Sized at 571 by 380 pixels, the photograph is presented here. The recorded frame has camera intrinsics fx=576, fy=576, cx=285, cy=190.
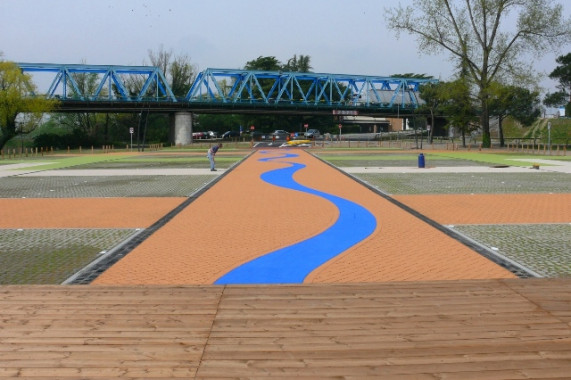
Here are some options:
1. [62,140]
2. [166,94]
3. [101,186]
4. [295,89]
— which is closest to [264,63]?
[295,89]

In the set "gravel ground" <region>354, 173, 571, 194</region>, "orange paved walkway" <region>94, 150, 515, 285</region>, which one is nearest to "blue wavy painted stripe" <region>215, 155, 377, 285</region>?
"orange paved walkway" <region>94, 150, 515, 285</region>

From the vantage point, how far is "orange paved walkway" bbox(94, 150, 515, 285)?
762 cm

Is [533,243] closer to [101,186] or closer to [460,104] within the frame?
[101,186]

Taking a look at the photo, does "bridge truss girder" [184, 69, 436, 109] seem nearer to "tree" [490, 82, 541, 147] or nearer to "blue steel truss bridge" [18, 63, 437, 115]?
"blue steel truss bridge" [18, 63, 437, 115]

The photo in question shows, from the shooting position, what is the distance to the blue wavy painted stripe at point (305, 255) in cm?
754

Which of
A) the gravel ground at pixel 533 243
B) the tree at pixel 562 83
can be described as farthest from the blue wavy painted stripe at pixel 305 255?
the tree at pixel 562 83

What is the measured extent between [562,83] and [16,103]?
269 ft

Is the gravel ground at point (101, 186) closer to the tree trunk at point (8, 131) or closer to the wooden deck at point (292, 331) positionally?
the wooden deck at point (292, 331)

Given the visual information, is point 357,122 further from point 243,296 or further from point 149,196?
point 243,296

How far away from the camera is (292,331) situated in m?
5.13

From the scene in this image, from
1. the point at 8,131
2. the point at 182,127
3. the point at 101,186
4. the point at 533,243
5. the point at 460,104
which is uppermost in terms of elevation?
the point at 460,104

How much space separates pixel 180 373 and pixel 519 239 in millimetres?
7589

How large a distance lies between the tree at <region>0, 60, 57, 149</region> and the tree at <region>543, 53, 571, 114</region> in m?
76.1

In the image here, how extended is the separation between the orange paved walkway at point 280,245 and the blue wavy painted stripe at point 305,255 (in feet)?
0.61
